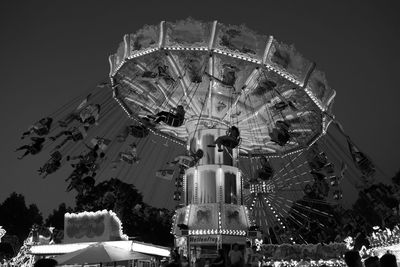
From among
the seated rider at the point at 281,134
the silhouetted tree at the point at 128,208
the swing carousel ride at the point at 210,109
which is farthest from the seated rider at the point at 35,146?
the silhouetted tree at the point at 128,208

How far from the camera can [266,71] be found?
54.1 feet

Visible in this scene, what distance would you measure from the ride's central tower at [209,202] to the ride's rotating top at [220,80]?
1020mm

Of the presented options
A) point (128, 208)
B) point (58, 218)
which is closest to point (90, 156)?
point (128, 208)

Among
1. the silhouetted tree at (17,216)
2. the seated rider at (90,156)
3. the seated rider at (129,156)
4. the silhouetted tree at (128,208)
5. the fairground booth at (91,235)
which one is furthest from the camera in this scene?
the silhouetted tree at (17,216)

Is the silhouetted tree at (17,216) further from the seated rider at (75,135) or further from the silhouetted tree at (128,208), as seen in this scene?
the seated rider at (75,135)

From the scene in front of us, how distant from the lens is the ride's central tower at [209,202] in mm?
17688

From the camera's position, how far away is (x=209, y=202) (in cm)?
1830

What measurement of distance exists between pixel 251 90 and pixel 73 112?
296 inches

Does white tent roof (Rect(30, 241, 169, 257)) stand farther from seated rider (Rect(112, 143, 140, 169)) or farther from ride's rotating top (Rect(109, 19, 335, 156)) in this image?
ride's rotating top (Rect(109, 19, 335, 156))

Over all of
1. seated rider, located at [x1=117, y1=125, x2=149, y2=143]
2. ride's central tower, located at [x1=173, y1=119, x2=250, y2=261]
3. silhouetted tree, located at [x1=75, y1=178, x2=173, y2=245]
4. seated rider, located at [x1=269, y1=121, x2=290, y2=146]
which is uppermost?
silhouetted tree, located at [x1=75, y1=178, x2=173, y2=245]

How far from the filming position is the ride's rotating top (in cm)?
1580

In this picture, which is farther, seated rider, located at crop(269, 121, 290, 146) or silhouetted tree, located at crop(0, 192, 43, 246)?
silhouetted tree, located at crop(0, 192, 43, 246)

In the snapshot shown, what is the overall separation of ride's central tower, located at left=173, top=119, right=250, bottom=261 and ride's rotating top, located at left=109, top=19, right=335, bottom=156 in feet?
3.35

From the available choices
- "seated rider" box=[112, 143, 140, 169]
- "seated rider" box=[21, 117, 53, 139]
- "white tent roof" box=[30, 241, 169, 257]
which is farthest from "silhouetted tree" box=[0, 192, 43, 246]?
"seated rider" box=[21, 117, 53, 139]
